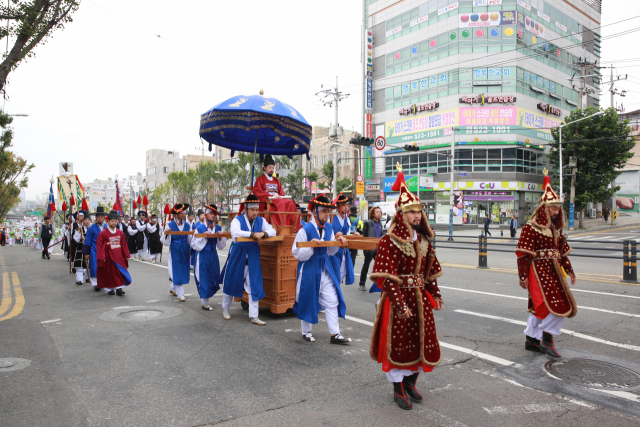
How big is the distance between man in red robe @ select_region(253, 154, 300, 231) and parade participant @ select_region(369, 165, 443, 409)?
3410 mm

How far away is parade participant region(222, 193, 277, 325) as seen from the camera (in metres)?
6.48

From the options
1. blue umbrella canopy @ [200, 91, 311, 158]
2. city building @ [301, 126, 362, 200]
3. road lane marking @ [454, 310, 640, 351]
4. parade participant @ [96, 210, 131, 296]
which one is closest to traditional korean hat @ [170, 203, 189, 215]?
parade participant @ [96, 210, 131, 296]

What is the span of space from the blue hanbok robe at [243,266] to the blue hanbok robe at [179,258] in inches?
85.2

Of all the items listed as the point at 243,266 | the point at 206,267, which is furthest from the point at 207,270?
the point at 243,266

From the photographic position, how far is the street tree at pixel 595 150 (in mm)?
31828

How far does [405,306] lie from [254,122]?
5.67 m

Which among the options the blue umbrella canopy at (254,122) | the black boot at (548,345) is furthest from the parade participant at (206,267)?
the black boot at (548,345)

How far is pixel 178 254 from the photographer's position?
8.80 meters

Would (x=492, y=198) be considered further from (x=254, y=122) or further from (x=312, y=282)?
(x=312, y=282)

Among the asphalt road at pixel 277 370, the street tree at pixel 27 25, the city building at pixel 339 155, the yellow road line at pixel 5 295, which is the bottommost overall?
the yellow road line at pixel 5 295

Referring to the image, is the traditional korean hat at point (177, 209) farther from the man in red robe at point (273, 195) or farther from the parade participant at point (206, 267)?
the man in red robe at point (273, 195)

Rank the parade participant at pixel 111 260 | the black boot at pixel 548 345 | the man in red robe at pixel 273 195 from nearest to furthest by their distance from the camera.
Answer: the black boot at pixel 548 345 → the man in red robe at pixel 273 195 → the parade participant at pixel 111 260

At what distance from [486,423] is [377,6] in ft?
159

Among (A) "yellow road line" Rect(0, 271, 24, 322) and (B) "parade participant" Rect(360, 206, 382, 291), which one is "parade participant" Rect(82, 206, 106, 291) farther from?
(B) "parade participant" Rect(360, 206, 382, 291)
